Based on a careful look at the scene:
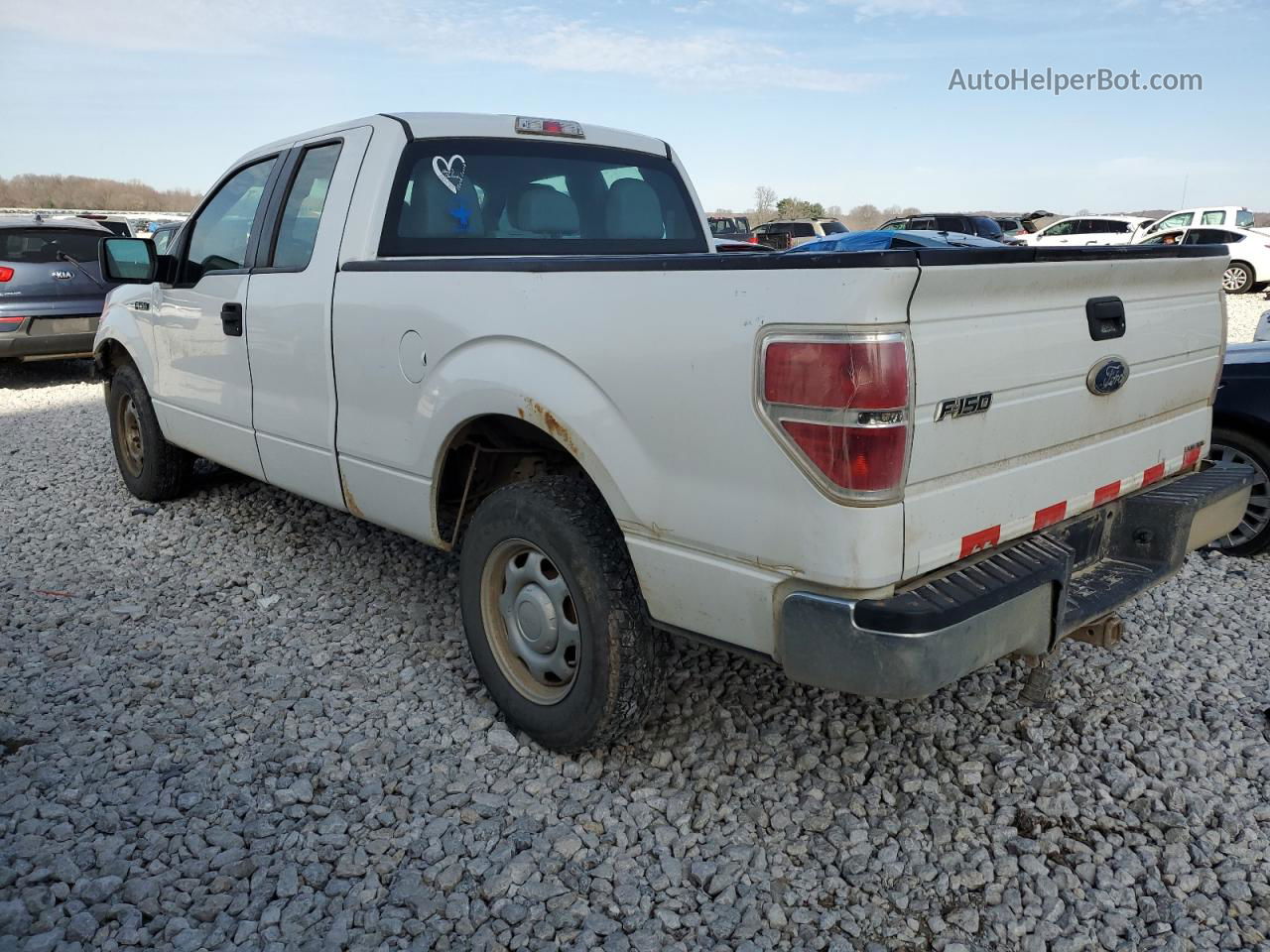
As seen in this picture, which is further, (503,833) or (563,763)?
(563,763)

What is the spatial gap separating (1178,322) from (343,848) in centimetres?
286

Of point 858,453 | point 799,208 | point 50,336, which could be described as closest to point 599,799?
point 858,453

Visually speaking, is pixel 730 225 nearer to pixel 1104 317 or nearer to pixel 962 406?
pixel 1104 317

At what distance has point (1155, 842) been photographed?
2.61 metres

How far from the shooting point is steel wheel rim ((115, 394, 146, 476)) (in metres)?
5.73

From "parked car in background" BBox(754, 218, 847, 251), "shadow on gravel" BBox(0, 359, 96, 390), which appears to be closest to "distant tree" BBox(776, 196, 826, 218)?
"parked car in background" BBox(754, 218, 847, 251)

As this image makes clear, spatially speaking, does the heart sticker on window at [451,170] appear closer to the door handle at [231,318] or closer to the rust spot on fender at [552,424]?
the door handle at [231,318]

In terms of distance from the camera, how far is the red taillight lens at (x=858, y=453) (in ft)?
6.77

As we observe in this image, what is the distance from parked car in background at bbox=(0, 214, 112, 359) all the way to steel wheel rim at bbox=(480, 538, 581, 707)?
28.0ft

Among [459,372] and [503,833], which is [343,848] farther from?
[459,372]

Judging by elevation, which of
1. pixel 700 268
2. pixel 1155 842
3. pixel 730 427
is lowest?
pixel 1155 842

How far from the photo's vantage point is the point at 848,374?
2.03 m

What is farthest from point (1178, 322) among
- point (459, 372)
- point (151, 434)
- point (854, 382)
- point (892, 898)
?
point (151, 434)

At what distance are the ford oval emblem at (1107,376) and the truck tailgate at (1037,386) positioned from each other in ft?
0.06
